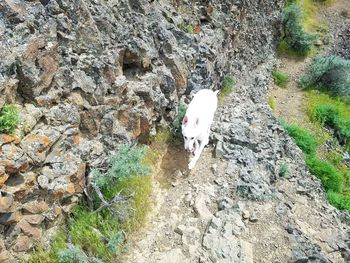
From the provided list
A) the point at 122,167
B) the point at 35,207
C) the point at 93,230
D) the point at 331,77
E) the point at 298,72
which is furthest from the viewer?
the point at 298,72

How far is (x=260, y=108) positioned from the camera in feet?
39.1

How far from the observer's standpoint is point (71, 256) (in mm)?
5516

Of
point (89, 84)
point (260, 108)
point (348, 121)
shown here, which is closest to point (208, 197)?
point (89, 84)

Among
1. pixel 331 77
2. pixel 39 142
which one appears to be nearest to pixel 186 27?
pixel 39 142

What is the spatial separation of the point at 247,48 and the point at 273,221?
10.5 m

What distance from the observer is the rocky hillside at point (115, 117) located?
5.52 meters

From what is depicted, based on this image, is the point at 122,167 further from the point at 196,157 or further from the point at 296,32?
the point at 296,32

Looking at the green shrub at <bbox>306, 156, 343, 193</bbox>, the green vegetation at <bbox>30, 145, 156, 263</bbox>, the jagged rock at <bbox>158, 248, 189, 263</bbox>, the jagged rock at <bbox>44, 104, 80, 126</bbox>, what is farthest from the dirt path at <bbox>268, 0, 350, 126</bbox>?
the jagged rock at <bbox>44, 104, 80, 126</bbox>

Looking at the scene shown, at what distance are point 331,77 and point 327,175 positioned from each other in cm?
727

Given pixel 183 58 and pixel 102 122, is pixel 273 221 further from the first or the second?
pixel 183 58

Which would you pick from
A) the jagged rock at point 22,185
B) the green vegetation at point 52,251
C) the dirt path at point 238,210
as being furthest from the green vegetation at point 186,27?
the green vegetation at point 52,251

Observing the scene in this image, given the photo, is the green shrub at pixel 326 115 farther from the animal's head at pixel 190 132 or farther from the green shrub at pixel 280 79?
the animal's head at pixel 190 132

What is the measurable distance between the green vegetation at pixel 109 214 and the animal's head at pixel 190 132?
100 cm

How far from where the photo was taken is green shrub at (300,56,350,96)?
1840 cm
